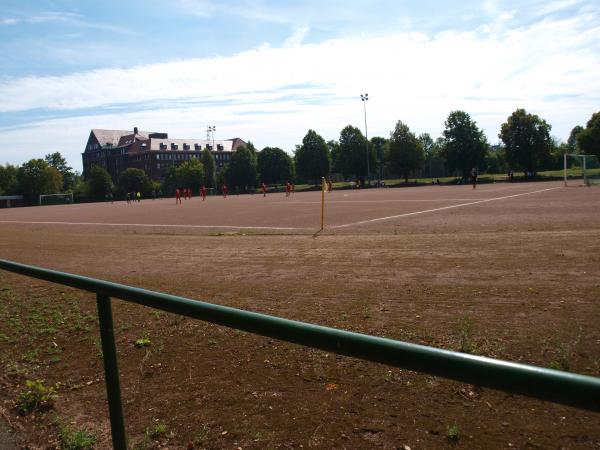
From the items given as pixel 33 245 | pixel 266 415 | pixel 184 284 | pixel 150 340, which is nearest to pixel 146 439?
pixel 266 415

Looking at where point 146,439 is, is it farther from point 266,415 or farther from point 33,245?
point 33,245

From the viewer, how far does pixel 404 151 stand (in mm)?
100938

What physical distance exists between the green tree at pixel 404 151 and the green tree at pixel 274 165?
97.6 ft

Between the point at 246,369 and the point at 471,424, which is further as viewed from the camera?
the point at 246,369

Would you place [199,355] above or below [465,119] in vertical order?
below

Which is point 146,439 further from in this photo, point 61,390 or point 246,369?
point 61,390

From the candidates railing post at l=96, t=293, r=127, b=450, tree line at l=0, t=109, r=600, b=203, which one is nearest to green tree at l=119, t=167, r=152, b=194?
tree line at l=0, t=109, r=600, b=203

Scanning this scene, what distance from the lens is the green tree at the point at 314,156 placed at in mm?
113938

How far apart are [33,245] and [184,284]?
1105 cm

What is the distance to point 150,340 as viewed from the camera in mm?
5898

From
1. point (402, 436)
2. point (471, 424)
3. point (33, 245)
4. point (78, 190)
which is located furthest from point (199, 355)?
point (78, 190)

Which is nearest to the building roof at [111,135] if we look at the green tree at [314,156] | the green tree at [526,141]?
the green tree at [314,156]

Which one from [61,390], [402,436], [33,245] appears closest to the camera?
[402,436]

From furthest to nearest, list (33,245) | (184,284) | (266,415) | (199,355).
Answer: (33,245) → (184,284) → (199,355) → (266,415)
